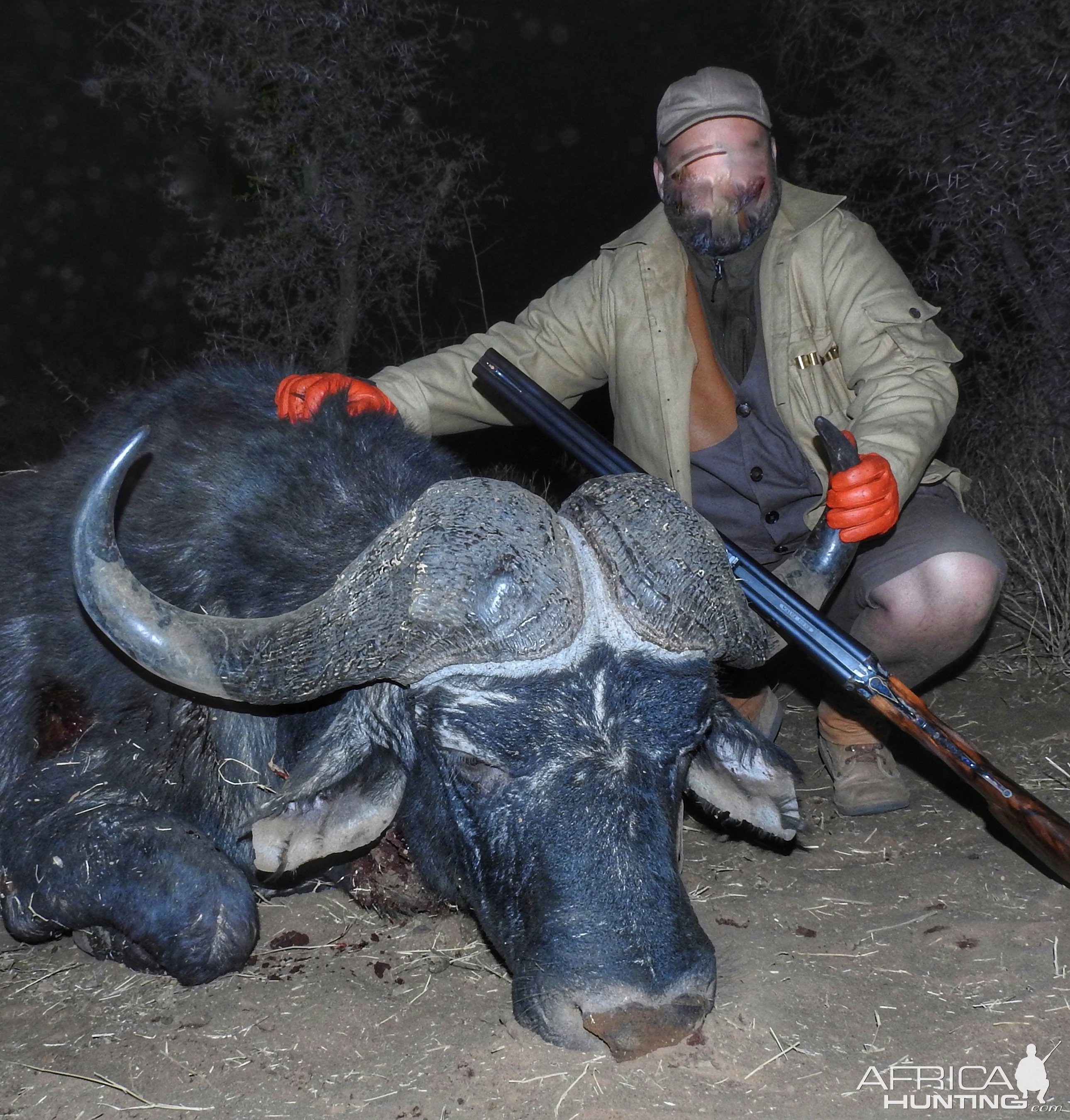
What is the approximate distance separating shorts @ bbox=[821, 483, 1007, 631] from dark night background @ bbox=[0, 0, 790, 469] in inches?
208

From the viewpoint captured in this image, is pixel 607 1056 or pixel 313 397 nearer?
pixel 607 1056

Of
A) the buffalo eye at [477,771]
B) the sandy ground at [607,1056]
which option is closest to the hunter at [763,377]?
the sandy ground at [607,1056]

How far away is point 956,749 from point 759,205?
2.13m

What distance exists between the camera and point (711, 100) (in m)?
4.21

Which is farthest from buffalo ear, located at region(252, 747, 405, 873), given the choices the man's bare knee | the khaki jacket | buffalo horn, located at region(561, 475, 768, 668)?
the man's bare knee

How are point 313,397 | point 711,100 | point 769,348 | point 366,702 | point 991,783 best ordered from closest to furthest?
point 366,702 < point 991,783 < point 313,397 < point 711,100 < point 769,348

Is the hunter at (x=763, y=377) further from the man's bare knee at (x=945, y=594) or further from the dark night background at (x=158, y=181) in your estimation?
the dark night background at (x=158, y=181)

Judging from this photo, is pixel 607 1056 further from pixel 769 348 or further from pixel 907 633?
pixel 769 348

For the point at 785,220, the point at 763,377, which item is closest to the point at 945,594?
the point at 763,377

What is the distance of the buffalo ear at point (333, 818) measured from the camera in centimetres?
301

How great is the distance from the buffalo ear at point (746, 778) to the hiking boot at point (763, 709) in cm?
134

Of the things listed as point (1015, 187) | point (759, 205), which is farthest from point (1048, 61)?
point (759, 205)

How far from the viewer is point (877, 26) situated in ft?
25.2

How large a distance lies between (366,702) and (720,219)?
2332 mm
